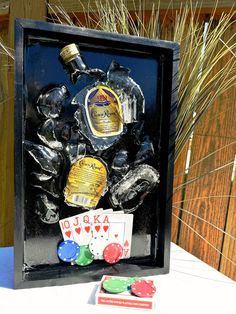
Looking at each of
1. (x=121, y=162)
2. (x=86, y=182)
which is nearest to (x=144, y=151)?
(x=121, y=162)

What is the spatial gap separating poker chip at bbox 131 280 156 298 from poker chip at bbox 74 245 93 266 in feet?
0.48

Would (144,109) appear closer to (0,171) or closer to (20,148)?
(20,148)

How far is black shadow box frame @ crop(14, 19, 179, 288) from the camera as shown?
31.9 inches

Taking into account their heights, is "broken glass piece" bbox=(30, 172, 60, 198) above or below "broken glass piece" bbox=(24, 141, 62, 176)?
below

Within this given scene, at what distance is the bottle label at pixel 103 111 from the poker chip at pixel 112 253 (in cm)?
29

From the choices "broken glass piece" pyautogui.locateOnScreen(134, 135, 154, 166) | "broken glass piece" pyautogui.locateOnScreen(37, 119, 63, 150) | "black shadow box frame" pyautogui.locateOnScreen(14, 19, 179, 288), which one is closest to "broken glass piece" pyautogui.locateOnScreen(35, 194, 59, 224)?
"black shadow box frame" pyautogui.locateOnScreen(14, 19, 179, 288)

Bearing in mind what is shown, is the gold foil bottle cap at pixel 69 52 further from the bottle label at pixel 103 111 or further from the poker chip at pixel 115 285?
the poker chip at pixel 115 285

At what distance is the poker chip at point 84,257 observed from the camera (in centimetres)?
90

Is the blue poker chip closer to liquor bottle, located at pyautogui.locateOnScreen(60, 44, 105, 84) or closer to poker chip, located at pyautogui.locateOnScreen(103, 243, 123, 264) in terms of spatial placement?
poker chip, located at pyautogui.locateOnScreen(103, 243, 123, 264)

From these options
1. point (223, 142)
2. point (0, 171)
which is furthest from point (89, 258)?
point (0, 171)

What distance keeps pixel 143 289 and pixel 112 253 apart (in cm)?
14

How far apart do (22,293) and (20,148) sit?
1.09 feet

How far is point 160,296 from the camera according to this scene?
0.84 metres

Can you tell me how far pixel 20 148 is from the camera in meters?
0.81
